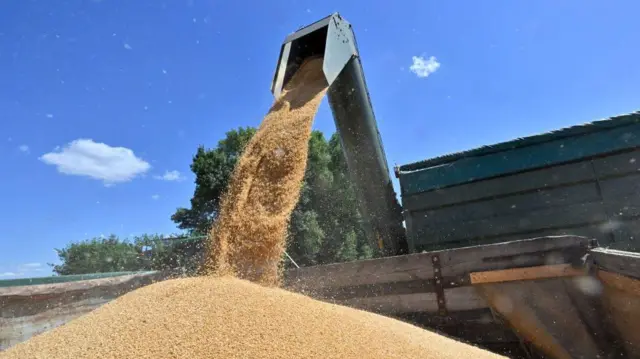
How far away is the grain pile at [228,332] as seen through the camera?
5.34 ft

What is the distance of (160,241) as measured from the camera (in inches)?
350

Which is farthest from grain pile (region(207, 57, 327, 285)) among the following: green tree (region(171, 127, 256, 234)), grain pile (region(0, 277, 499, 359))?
green tree (region(171, 127, 256, 234))

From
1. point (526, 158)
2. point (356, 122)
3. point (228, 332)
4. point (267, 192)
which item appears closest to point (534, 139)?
point (526, 158)

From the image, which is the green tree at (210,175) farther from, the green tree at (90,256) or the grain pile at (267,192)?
the grain pile at (267,192)

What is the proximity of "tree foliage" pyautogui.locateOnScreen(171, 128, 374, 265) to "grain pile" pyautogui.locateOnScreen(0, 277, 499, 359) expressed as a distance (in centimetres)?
1513

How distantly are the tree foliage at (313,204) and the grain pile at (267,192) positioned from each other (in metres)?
13.6

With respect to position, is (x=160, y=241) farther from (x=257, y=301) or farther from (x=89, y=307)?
(x=257, y=301)

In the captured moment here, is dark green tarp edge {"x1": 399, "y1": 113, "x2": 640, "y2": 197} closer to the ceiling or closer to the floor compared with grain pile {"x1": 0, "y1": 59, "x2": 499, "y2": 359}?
closer to the ceiling

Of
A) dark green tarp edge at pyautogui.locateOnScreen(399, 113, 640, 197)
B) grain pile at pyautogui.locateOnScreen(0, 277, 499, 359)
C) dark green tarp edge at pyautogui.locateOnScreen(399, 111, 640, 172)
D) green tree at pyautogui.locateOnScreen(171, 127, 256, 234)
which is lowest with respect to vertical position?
grain pile at pyautogui.locateOnScreen(0, 277, 499, 359)

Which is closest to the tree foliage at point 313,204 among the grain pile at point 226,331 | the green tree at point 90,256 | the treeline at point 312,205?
the treeline at point 312,205

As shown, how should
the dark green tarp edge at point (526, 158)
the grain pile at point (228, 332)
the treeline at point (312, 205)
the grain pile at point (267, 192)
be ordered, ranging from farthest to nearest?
the treeline at point (312, 205) → the dark green tarp edge at point (526, 158) → the grain pile at point (267, 192) → the grain pile at point (228, 332)

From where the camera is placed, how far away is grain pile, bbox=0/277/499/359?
1.63 metres

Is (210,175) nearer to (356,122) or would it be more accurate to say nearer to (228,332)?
(356,122)

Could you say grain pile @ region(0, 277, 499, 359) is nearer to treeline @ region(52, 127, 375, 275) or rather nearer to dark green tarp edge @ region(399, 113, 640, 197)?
dark green tarp edge @ region(399, 113, 640, 197)
